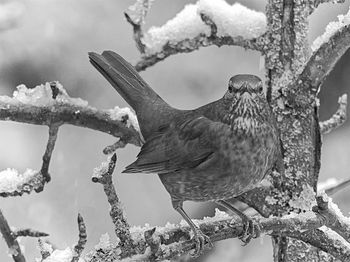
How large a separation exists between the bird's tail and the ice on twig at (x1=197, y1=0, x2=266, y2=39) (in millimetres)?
529

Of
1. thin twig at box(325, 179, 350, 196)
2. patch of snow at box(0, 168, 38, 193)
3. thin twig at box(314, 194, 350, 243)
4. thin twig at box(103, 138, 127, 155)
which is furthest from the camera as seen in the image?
thin twig at box(325, 179, 350, 196)

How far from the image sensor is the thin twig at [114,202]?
302cm

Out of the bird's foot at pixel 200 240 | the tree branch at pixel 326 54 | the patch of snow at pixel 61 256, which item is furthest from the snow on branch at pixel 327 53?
the patch of snow at pixel 61 256

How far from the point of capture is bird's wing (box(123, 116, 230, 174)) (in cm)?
395

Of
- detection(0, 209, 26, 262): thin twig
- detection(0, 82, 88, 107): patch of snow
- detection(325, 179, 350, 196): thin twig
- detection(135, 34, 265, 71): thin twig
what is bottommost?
detection(0, 209, 26, 262): thin twig

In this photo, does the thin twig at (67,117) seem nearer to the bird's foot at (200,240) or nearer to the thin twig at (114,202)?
the bird's foot at (200,240)

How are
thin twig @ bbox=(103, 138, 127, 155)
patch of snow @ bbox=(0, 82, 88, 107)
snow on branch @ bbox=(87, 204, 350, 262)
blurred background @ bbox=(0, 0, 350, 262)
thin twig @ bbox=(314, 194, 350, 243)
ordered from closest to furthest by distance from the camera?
snow on branch @ bbox=(87, 204, 350, 262), thin twig @ bbox=(314, 194, 350, 243), patch of snow @ bbox=(0, 82, 88, 107), thin twig @ bbox=(103, 138, 127, 155), blurred background @ bbox=(0, 0, 350, 262)

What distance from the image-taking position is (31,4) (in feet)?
24.3

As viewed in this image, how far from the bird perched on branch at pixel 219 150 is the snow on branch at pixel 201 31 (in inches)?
15.8

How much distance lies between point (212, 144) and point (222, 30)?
751 mm

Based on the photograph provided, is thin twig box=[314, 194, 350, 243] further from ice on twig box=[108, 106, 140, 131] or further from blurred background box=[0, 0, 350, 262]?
blurred background box=[0, 0, 350, 262]

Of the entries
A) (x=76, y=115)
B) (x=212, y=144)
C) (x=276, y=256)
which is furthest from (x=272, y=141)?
(x=76, y=115)

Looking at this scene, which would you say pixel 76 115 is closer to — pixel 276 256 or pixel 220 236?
pixel 220 236

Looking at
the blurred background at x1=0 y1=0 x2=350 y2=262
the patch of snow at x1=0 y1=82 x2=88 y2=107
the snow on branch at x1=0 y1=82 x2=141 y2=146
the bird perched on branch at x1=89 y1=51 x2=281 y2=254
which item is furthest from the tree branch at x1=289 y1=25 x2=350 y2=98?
the blurred background at x1=0 y1=0 x2=350 y2=262
